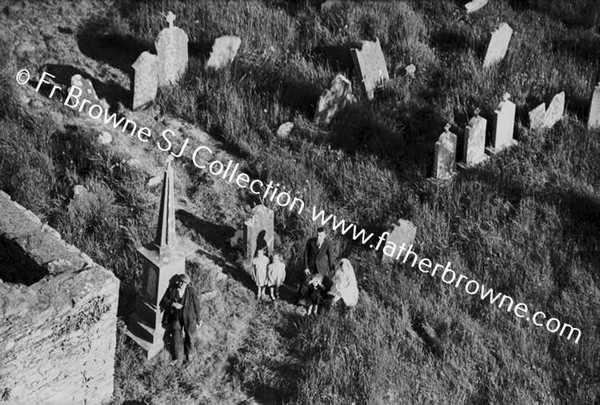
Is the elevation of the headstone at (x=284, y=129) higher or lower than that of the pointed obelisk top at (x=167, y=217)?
lower

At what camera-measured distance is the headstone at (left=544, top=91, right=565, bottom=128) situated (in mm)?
15055

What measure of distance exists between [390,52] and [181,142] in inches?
164

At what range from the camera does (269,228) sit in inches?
506

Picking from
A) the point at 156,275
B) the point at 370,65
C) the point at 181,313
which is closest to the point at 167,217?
the point at 156,275

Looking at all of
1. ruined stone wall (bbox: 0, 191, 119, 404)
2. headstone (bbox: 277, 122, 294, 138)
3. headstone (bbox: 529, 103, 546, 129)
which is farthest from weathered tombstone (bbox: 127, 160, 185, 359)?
headstone (bbox: 529, 103, 546, 129)

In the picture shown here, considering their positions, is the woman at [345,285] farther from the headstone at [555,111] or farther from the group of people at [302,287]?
the headstone at [555,111]

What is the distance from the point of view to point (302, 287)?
12297mm

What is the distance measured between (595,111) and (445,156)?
2742 mm

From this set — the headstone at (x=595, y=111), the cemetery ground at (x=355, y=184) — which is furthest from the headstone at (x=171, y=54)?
the headstone at (x=595, y=111)

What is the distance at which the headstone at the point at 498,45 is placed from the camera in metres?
16.4

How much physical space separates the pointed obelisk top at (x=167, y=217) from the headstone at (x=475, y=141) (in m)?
4.99

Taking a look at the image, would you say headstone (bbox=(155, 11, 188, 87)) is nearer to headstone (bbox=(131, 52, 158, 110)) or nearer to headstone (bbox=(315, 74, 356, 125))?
headstone (bbox=(131, 52, 158, 110))

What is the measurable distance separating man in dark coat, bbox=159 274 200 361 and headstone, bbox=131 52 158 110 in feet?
16.1

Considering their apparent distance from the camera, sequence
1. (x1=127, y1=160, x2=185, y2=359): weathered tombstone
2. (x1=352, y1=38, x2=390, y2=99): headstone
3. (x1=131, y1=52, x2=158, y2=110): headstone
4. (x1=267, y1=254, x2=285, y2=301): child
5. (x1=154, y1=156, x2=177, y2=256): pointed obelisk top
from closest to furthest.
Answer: (x1=154, y1=156, x2=177, y2=256): pointed obelisk top < (x1=127, y1=160, x2=185, y2=359): weathered tombstone < (x1=267, y1=254, x2=285, y2=301): child < (x1=131, y1=52, x2=158, y2=110): headstone < (x1=352, y1=38, x2=390, y2=99): headstone
